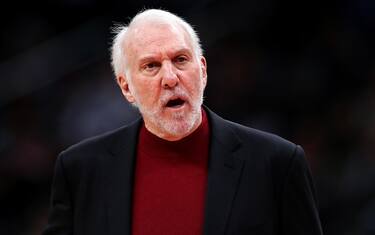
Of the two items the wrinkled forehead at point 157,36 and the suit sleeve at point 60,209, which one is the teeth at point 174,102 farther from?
the suit sleeve at point 60,209

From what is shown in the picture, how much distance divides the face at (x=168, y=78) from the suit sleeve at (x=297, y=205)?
341mm

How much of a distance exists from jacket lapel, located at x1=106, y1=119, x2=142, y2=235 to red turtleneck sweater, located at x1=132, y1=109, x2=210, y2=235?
1.2 inches

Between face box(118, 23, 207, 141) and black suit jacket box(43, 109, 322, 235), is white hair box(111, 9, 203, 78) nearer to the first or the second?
face box(118, 23, 207, 141)

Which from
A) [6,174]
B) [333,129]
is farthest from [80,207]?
[333,129]

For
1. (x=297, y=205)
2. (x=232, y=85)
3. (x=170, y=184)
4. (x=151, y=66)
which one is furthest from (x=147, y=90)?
(x=232, y=85)

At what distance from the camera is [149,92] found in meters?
2.41

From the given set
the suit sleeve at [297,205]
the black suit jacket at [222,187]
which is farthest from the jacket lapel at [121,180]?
the suit sleeve at [297,205]

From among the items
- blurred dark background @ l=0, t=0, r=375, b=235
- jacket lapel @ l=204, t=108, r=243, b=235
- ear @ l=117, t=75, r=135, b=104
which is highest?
ear @ l=117, t=75, r=135, b=104

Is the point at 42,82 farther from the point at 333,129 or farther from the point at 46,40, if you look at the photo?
the point at 333,129

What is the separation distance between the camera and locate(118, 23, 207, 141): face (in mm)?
2352

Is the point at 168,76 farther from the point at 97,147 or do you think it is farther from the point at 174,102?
the point at 97,147

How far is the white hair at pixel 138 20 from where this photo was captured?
244cm

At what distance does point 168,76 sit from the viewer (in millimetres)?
2328

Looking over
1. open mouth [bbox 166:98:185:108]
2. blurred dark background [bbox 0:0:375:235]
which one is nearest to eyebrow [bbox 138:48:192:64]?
open mouth [bbox 166:98:185:108]
